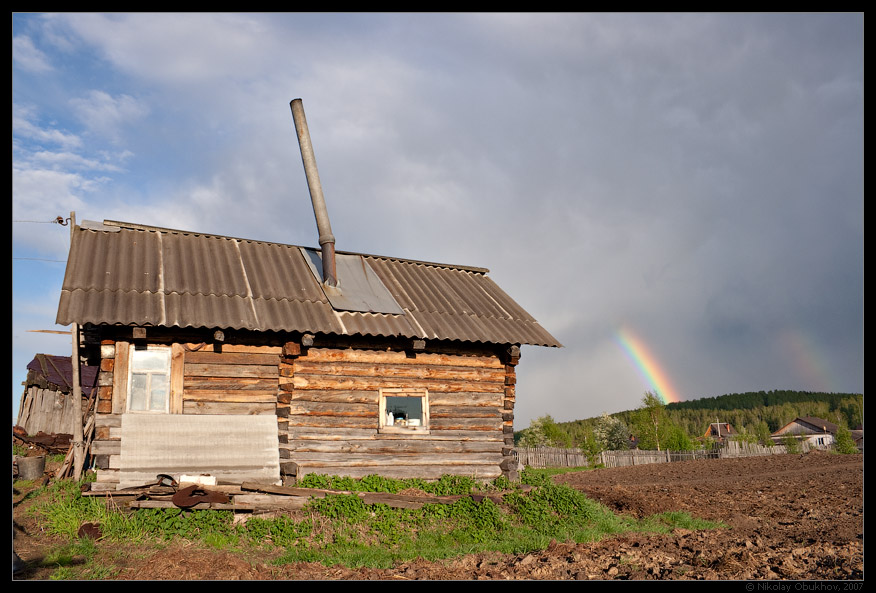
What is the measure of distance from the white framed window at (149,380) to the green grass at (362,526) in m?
1.69

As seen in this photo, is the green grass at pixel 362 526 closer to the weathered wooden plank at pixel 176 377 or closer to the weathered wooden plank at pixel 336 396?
the weathered wooden plank at pixel 336 396

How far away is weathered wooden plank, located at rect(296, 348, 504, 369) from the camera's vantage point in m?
12.2

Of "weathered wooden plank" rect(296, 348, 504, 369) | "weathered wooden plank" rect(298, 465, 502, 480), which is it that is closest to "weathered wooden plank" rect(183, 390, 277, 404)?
"weathered wooden plank" rect(296, 348, 504, 369)

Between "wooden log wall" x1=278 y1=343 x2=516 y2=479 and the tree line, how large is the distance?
Answer: 32.2 metres

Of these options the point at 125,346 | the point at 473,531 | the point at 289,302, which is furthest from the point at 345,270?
the point at 473,531

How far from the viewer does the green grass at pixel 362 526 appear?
938 centimetres

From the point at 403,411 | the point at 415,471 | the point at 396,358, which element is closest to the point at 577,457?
the point at 403,411

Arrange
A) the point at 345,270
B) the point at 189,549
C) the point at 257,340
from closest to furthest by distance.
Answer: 1. the point at 189,549
2. the point at 257,340
3. the point at 345,270

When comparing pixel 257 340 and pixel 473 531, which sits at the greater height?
pixel 257 340

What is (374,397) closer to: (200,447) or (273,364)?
(273,364)

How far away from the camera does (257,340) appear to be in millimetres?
11641

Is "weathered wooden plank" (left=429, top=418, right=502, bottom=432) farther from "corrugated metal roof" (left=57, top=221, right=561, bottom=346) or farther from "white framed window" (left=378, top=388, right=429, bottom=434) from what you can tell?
"corrugated metal roof" (left=57, top=221, right=561, bottom=346)
